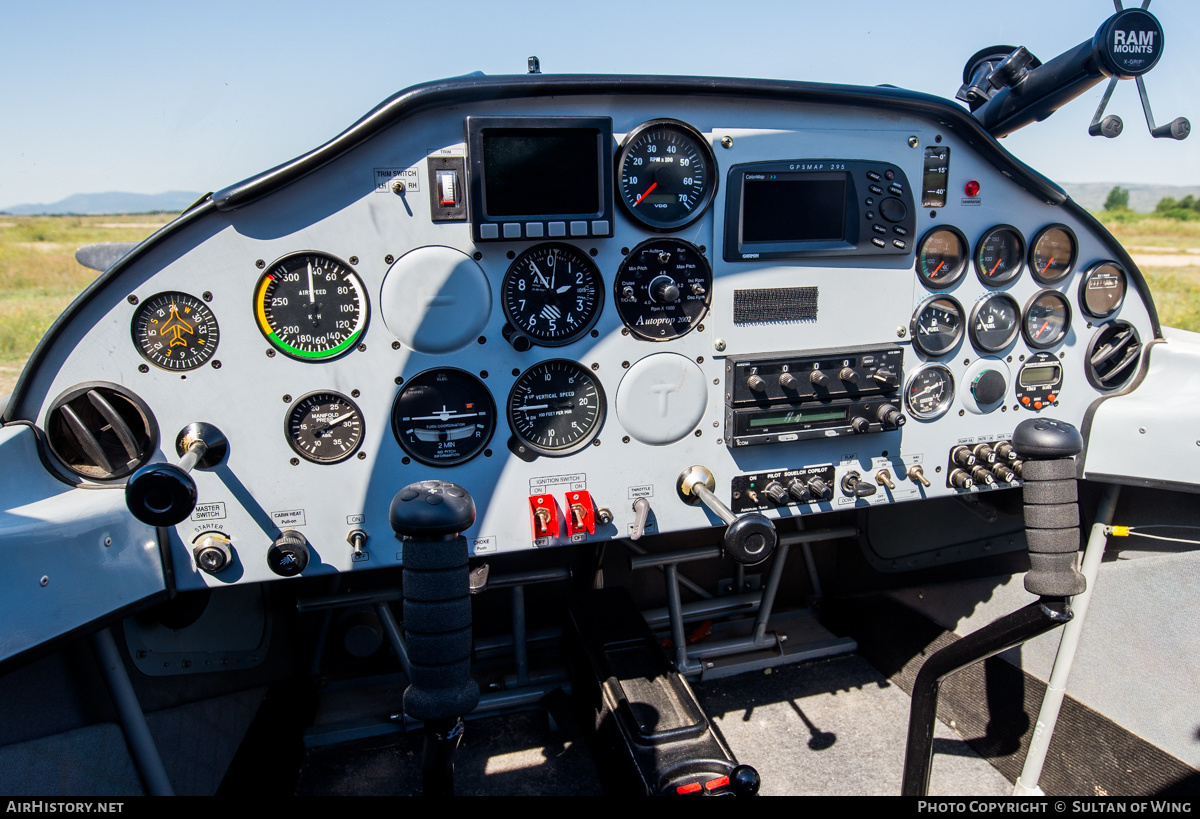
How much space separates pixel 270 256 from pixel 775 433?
1.74 m

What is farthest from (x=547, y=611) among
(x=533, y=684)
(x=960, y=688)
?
(x=960, y=688)

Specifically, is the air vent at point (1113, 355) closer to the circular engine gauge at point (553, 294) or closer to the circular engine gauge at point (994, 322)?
the circular engine gauge at point (994, 322)

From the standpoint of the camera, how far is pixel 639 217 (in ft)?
7.43

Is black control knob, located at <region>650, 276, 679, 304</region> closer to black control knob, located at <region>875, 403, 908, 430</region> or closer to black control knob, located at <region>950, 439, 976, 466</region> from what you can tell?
black control knob, located at <region>875, 403, 908, 430</region>

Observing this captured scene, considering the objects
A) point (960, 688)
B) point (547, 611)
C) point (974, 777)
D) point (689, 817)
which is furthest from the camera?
point (547, 611)

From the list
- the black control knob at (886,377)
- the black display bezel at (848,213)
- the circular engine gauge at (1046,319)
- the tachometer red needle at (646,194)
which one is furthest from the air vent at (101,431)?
the circular engine gauge at (1046,319)

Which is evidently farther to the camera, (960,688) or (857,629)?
(857,629)

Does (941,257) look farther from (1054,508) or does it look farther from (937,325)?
(1054,508)

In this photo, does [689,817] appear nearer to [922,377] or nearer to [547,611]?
[922,377]

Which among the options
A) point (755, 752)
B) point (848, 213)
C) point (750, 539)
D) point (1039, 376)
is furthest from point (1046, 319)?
point (755, 752)

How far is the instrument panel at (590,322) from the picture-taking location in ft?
6.82

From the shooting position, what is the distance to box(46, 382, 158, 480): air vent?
2.04 meters

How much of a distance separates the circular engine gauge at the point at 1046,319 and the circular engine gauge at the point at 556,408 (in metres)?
1.73

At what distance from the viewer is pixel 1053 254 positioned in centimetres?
272
